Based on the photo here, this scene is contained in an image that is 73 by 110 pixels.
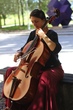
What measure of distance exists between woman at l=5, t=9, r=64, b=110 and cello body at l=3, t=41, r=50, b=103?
0.05 m

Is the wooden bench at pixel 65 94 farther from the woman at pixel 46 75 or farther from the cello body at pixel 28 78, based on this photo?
the cello body at pixel 28 78

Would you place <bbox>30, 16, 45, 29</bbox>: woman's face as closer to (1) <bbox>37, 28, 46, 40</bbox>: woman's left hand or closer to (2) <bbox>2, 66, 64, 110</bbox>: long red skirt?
(1) <bbox>37, 28, 46, 40</bbox>: woman's left hand

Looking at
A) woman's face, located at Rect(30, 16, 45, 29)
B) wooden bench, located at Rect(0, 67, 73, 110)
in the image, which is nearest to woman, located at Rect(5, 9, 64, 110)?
woman's face, located at Rect(30, 16, 45, 29)

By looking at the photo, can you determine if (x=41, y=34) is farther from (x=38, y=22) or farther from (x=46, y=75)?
(x=46, y=75)

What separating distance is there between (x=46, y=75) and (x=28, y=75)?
7.8 inches

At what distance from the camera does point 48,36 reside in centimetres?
313

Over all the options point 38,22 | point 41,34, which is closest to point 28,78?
point 41,34

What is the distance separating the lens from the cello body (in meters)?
2.98

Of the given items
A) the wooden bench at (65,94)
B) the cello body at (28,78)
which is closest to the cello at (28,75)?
the cello body at (28,78)

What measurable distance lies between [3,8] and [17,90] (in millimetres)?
20775

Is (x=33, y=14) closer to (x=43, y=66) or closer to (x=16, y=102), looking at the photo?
(x=43, y=66)

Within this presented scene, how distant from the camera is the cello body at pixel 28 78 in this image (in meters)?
2.98

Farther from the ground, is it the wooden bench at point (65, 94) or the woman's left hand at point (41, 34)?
the woman's left hand at point (41, 34)

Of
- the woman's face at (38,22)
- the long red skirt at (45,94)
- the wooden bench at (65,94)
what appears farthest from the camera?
the wooden bench at (65,94)
